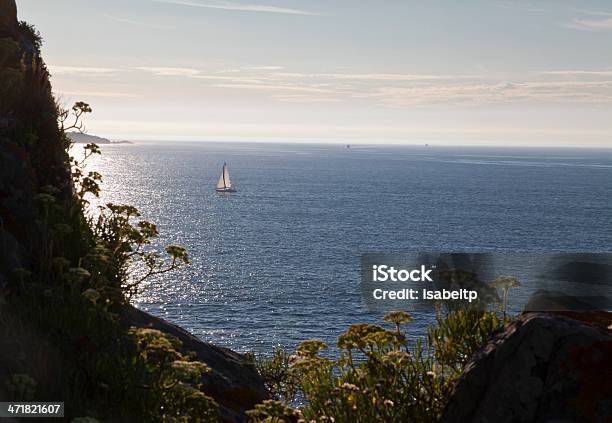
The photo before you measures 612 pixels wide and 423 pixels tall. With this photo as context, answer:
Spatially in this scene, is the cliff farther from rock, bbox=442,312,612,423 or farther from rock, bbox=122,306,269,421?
rock, bbox=442,312,612,423

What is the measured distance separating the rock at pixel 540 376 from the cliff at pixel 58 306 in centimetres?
322

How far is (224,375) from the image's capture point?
1309 cm

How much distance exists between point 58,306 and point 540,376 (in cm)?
567

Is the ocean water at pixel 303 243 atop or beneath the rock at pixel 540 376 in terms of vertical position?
beneath

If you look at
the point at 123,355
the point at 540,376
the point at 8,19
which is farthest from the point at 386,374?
the point at 8,19

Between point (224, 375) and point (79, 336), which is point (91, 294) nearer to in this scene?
point (79, 336)

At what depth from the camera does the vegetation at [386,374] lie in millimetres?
7891

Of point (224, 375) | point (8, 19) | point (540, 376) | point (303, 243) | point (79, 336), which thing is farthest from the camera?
point (303, 243)

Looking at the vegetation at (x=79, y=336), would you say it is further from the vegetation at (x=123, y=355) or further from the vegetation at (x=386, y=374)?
the vegetation at (x=386, y=374)

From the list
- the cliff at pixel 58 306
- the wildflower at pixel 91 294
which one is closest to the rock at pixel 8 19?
the cliff at pixel 58 306

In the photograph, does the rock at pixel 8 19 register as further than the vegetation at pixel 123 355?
Yes

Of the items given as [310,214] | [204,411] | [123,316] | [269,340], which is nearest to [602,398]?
[204,411]

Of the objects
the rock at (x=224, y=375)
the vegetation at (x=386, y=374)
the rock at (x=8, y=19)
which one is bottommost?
the rock at (x=224, y=375)

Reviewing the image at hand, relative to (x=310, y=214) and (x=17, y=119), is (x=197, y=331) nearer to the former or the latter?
(x=17, y=119)
